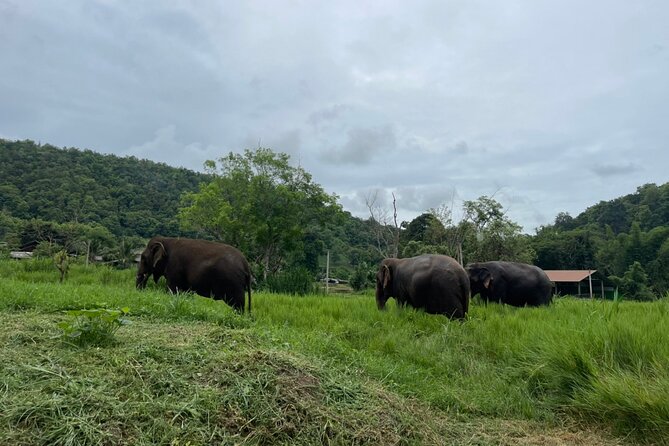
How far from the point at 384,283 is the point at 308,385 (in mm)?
7304

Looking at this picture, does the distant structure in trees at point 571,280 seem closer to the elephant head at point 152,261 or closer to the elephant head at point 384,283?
the elephant head at point 384,283

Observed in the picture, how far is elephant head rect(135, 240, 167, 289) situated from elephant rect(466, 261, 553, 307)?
7.54 metres

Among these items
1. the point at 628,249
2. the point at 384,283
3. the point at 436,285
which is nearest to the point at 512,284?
the point at 384,283

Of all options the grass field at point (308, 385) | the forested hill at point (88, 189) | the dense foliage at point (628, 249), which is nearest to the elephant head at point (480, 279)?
the grass field at point (308, 385)

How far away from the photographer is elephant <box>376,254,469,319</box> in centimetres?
856

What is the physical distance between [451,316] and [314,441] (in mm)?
6132

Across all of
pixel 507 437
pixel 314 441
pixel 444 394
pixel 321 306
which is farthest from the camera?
Answer: pixel 321 306

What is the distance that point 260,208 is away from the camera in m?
28.1

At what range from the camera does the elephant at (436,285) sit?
856cm

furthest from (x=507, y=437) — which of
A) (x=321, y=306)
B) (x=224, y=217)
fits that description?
(x=224, y=217)

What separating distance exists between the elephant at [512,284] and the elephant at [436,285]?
3.52 meters

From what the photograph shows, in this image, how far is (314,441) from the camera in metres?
2.70

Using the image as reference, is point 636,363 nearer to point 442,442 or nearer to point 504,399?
point 504,399

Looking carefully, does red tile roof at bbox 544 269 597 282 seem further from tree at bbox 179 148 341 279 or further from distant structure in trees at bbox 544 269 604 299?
tree at bbox 179 148 341 279
